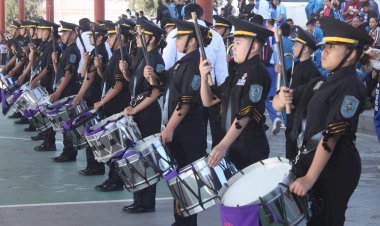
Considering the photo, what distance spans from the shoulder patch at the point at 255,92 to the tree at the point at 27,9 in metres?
57.1

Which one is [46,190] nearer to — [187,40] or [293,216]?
[187,40]

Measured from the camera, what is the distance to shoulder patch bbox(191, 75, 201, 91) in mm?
6531

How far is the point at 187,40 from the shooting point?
6672mm

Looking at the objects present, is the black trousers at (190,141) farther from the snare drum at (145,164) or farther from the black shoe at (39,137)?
the black shoe at (39,137)

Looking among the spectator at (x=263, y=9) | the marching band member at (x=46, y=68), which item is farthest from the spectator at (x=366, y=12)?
the marching band member at (x=46, y=68)

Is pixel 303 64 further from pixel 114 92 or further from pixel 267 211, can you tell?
pixel 267 211

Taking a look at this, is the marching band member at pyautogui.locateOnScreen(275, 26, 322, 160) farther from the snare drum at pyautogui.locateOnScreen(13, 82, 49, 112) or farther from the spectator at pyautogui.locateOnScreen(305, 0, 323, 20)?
the spectator at pyautogui.locateOnScreen(305, 0, 323, 20)

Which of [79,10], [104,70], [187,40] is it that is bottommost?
[79,10]

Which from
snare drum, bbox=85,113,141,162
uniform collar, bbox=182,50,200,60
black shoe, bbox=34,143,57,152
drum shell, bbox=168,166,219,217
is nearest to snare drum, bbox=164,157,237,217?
drum shell, bbox=168,166,219,217

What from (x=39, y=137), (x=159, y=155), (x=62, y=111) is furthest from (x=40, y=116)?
(x=159, y=155)

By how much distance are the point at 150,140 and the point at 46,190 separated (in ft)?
8.21

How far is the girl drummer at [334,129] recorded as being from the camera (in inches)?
179

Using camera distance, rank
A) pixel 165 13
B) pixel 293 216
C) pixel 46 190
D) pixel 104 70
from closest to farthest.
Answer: pixel 293 216
pixel 46 190
pixel 104 70
pixel 165 13

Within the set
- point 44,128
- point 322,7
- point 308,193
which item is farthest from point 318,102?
point 322,7
